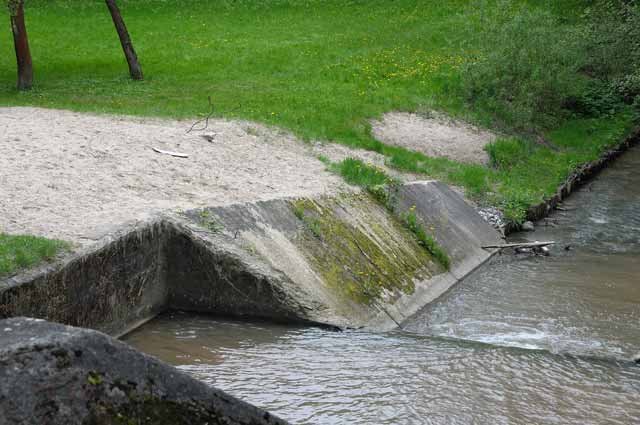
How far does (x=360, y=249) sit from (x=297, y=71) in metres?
15.2

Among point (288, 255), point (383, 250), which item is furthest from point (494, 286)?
point (288, 255)

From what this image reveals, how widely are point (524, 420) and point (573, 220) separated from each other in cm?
1142

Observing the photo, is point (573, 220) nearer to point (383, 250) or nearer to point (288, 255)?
point (383, 250)

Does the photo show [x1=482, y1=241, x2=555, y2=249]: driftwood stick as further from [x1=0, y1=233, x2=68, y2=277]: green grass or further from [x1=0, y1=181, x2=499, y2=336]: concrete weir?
[x1=0, y1=233, x2=68, y2=277]: green grass

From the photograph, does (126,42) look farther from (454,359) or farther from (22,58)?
(454,359)

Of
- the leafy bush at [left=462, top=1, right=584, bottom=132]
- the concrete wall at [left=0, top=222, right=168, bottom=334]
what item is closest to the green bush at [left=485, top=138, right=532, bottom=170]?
the leafy bush at [left=462, top=1, right=584, bottom=132]

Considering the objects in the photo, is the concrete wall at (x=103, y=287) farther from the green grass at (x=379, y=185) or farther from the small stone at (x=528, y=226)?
the small stone at (x=528, y=226)

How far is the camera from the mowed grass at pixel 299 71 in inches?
805

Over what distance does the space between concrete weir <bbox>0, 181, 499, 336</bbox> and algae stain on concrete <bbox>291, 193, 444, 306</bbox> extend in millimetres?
22

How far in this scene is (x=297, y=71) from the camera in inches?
1094

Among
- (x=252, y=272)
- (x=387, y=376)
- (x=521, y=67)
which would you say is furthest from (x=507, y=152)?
(x=387, y=376)

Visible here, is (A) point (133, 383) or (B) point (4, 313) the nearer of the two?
(A) point (133, 383)

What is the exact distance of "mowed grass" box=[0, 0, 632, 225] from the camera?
67.1 ft

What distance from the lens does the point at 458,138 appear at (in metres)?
22.5
